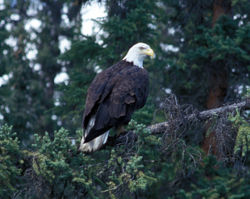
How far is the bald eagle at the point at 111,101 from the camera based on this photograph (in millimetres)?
6230

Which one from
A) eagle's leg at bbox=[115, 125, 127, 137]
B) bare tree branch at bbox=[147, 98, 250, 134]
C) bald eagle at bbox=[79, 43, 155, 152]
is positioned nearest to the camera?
bare tree branch at bbox=[147, 98, 250, 134]

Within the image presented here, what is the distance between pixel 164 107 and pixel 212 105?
176 inches

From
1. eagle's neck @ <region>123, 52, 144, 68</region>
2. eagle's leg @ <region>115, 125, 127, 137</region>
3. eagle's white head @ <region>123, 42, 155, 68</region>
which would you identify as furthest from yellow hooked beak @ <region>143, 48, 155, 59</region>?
eagle's leg @ <region>115, 125, 127, 137</region>

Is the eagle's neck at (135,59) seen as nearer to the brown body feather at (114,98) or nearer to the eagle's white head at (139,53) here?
the eagle's white head at (139,53)

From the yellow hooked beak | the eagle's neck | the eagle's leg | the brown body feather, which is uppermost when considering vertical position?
the yellow hooked beak

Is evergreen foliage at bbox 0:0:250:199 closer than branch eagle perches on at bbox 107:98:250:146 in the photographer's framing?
Yes

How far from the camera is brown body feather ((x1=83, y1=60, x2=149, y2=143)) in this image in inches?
251

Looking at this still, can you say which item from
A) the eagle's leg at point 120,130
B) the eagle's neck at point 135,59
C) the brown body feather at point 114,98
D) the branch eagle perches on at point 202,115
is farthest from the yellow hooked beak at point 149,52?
the branch eagle perches on at point 202,115

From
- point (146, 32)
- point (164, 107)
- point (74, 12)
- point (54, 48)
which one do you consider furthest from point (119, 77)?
point (54, 48)

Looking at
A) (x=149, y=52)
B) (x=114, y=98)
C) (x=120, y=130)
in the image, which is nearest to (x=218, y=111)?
(x=114, y=98)

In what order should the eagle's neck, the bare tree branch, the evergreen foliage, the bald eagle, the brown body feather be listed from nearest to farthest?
1. the evergreen foliage
2. the bare tree branch
3. the bald eagle
4. the brown body feather
5. the eagle's neck

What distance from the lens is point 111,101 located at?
260 inches

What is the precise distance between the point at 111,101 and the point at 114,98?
63 millimetres

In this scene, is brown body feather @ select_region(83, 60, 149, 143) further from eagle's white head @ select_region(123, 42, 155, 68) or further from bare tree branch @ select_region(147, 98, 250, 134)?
bare tree branch @ select_region(147, 98, 250, 134)
